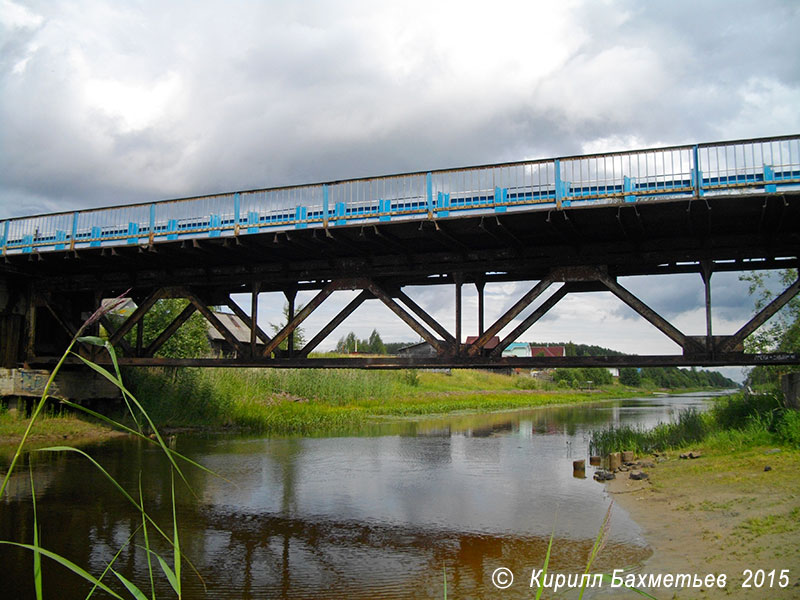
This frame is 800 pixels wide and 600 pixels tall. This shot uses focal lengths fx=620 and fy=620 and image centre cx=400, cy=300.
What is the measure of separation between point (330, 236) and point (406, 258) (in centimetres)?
226

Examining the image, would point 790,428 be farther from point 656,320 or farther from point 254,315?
point 254,315

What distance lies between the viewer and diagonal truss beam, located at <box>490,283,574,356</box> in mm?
14867

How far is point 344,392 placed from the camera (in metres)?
38.7

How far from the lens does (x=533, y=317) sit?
49.3ft

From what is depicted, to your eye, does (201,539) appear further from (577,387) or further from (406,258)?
(577,387)

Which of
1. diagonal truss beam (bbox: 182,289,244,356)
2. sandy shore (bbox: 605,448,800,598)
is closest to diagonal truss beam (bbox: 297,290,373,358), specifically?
diagonal truss beam (bbox: 182,289,244,356)

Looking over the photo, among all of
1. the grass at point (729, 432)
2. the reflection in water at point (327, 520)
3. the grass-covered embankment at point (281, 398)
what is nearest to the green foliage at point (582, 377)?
the grass-covered embankment at point (281, 398)

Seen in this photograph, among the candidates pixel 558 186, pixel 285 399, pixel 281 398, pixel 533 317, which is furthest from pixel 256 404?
pixel 558 186

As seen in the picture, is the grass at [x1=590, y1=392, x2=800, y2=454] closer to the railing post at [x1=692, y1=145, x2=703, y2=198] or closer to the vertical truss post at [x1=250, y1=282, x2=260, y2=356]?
the railing post at [x1=692, y1=145, x2=703, y2=198]

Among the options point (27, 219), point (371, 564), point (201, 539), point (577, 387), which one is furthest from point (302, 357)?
point (577, 387)

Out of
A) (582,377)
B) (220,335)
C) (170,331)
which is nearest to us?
(170,331)
